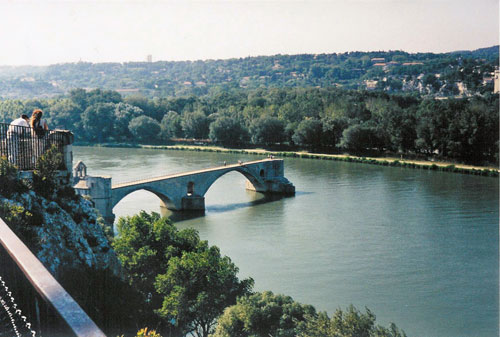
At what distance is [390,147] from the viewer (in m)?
42.3

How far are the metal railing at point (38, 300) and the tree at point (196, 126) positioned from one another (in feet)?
165

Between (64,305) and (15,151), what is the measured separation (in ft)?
22.7

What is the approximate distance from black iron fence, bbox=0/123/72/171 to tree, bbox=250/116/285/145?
130ft

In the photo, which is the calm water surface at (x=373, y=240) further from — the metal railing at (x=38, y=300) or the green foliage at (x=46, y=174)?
the metal railing at (x=38, y=300)

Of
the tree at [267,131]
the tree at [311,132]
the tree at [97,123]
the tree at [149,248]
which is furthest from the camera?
the tree at [97,123]

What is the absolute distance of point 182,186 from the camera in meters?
26.0

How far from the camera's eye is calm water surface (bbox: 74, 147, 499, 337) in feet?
43.8

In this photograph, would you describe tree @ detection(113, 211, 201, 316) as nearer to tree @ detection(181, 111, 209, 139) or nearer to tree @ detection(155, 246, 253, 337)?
tree @ detection(155, 246, 253, 337)

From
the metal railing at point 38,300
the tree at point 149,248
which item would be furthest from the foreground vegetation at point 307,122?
the metal railing at point 38,300

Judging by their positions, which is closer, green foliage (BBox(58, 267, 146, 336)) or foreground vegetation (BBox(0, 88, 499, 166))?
green foliage (BBox(58, 267, 146, 336))

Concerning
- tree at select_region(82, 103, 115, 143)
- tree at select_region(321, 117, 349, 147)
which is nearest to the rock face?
tree at select_region(321, 117, 349, 147)

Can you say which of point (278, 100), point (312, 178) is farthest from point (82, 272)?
point (278, 100)

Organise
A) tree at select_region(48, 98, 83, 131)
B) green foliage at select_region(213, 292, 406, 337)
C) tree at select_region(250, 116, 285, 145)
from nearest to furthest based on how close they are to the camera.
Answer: green foliage at select_region(213, 292, 406, 337) → tree at select_region(250, 116, 285, 145) → tree at select_region(48, 98, 83, 131)

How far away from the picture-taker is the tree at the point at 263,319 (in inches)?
390
